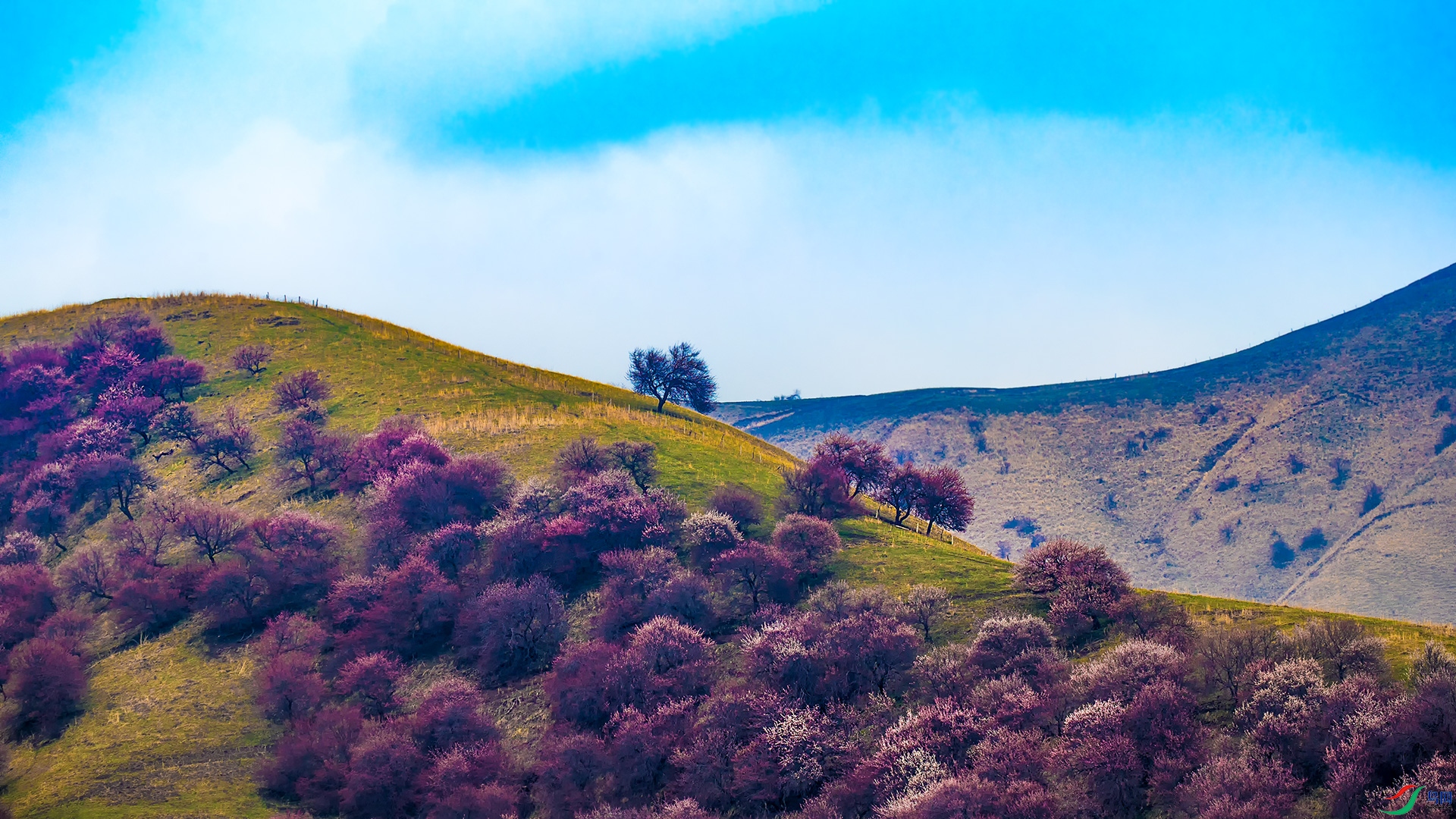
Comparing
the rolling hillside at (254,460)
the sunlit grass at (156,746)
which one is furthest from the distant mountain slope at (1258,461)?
the sunlit grass at (156,746)

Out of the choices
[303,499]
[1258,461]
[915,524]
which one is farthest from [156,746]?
[1258,461]

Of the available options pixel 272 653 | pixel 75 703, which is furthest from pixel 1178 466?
pixel 75 703

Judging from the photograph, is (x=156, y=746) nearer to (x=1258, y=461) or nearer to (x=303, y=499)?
(x=303, y=499)

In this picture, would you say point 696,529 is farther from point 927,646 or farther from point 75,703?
point 75,703

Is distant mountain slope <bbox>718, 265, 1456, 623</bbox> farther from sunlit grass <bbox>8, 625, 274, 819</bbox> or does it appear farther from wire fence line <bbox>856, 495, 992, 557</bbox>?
sunlit grass <bbox>8, 625, 274, 819</bbox>

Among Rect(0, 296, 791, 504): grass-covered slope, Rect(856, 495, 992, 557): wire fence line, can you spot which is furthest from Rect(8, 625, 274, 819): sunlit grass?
Rect(856, 495, 992, 557): wire fence line

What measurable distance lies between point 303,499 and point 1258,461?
119m

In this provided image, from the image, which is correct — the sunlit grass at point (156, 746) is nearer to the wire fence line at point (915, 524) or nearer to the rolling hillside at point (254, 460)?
the rolling hillside at point (254, 460)

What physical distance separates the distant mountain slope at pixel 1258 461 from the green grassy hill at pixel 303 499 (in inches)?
2450

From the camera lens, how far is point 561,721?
132 feet

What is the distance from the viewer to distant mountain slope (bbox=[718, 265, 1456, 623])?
102750 mm

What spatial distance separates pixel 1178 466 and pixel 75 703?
129189 millimetres

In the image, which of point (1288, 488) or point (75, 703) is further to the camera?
point (1288, 488)

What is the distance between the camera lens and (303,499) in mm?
58969
